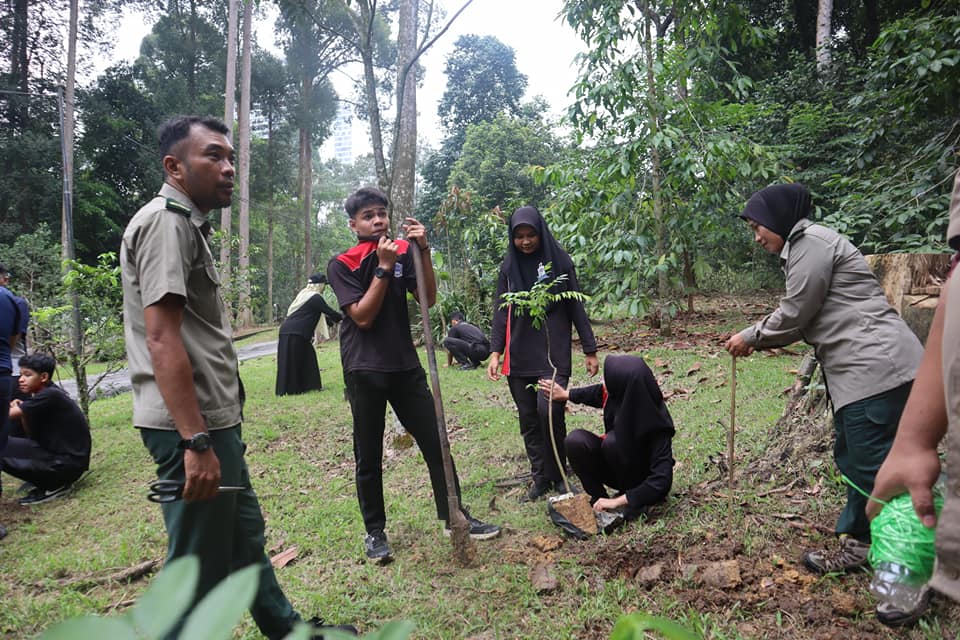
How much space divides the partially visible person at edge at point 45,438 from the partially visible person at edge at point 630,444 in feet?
12.6

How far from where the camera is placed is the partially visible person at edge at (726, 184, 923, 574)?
239 centimetres

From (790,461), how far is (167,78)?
2329 cm

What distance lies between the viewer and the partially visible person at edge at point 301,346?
24.7 feet

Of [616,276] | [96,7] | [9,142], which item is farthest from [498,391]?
[96,7]

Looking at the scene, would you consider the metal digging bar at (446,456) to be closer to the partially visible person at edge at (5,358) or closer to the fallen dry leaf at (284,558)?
the fallen dry leaf at (284,558)

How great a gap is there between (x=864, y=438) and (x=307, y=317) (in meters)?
6.66

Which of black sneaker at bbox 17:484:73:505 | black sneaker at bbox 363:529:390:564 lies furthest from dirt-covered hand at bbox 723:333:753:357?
black sneaker at bbox 17:484:73:505

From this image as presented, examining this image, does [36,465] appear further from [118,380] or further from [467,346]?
[118,380]

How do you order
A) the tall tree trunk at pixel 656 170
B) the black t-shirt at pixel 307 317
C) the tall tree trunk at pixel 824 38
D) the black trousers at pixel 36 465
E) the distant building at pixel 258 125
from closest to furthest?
the black trousers at pixel 36 465 < the tall tree trunk at pixel 656 170 < the black t-shirt at pixel 307 317 < the tall tree trunk at pixel 824 38 < the distant building at pixel 258 125

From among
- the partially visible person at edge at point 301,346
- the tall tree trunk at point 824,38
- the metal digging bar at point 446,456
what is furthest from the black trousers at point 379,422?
the tall tree trunk at point 824,38

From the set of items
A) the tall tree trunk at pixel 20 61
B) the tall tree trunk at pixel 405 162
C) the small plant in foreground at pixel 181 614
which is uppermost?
the tall tree trunk at pixel 20 61

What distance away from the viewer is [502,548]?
317cm

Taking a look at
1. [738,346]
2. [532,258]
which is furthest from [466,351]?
[738,346]

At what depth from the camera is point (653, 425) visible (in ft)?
10.6
